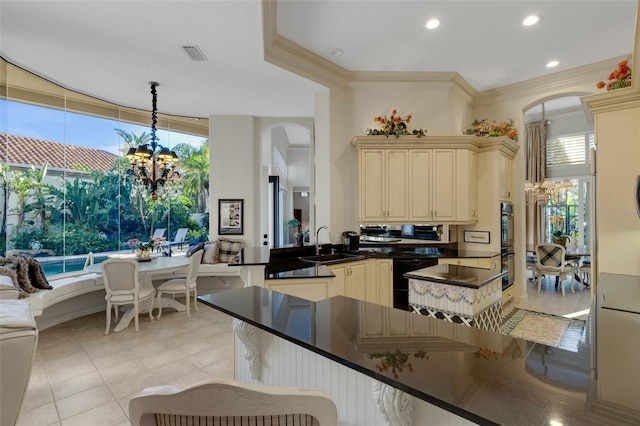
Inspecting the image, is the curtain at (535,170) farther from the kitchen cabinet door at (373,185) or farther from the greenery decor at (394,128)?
the kitchen cabinet door at (373,185)

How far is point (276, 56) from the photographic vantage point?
371 centimetres

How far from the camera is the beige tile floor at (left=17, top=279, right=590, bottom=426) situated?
2387mm

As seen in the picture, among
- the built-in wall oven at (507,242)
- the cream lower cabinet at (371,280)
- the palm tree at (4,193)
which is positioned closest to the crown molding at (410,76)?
the built-in wall oven at (507,242)

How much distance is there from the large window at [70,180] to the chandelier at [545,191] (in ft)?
25.2

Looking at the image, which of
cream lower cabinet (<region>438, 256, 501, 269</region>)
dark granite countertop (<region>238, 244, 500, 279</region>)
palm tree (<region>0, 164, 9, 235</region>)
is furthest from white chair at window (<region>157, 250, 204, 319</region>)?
cream lower cabinet (<region>438, 256, 501, 269</region>)

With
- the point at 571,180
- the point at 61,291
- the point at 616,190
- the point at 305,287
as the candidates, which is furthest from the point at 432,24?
the point at 571,180

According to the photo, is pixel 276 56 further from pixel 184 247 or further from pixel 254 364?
pixel 184 247

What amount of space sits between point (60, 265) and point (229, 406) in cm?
540

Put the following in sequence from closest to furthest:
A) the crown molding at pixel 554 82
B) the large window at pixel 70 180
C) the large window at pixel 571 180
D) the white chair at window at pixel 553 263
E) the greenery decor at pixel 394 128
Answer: the large window at pixel 70 180 < the greenery decor at pixel 394 128 < the crown molding at pixel 554 82 < the white chair at window at pixel 553 263 < the large window at pixel 571 180

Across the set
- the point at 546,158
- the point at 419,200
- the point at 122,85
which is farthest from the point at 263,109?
the point at 546,158

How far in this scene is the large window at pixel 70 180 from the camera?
13.8 feet

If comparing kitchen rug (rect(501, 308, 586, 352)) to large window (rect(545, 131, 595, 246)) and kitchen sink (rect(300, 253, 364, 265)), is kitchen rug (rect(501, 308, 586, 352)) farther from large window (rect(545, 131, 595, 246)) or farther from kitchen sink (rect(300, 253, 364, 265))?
large window (rect(545, 131, 595, 246))

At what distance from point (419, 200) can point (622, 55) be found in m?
3.28

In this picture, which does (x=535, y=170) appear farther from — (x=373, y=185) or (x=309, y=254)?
(x=309, y=254)
